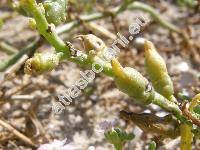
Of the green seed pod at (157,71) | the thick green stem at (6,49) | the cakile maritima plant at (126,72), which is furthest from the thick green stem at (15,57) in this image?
the green seed pod at (157,71)

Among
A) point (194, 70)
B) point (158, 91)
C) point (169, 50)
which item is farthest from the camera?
point (169, 50)

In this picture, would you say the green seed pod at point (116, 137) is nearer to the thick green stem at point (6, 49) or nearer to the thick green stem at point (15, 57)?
the thick green stem at point (15, 57)

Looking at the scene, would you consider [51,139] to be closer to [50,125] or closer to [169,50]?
[50,125]

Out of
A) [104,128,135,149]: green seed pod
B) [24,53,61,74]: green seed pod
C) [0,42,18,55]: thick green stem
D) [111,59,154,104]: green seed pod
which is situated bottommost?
[104,128,135,149]: green seed pod

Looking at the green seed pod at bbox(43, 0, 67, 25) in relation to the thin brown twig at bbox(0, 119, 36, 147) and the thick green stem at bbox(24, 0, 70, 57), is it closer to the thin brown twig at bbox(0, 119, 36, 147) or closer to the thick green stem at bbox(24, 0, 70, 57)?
the thick green stem at bbox(24, 0, 70, 57)

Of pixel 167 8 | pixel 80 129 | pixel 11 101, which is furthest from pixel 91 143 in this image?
pixel 167 8

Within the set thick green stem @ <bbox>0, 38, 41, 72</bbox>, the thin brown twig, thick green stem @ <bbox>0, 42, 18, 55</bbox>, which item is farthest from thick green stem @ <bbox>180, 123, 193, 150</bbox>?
thick green stem @ <bbox>0, 42, 18, 55</bbox>

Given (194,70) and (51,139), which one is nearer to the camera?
(51,139)

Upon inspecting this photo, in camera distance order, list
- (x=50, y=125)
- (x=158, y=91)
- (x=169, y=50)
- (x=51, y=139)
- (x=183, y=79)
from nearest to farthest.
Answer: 1. (x=158, y=91)
2. (x=51, y=139)
3. (x=50, y=125)
4. (x=183, y=79)
5. (x=169, y=50)
